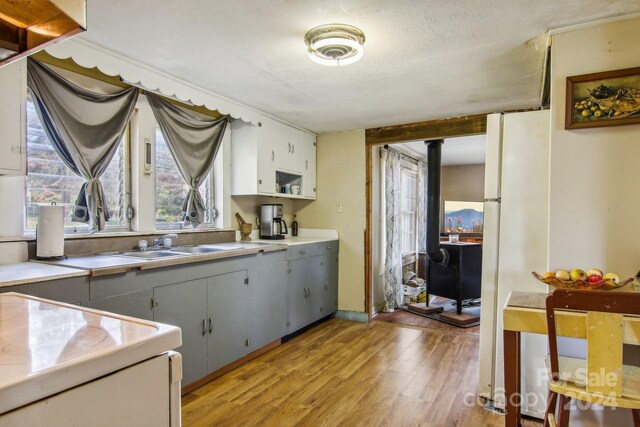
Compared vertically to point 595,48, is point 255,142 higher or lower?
lower

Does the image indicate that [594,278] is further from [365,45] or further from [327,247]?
[327,247]

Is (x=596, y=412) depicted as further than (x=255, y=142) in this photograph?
No

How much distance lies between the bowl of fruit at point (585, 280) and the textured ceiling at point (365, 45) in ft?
4.23

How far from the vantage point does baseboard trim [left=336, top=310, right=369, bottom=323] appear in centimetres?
421

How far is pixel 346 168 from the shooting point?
439 centimetres

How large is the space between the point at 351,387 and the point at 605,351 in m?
1.61

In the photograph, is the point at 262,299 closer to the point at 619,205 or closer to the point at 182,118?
the point at 182,118

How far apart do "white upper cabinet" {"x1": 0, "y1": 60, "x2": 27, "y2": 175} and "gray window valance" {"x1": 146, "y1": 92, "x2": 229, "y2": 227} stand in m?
0.96

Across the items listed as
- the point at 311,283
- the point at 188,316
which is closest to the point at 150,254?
the point at 188,316

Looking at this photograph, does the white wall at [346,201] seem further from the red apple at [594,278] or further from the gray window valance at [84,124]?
the red apple at [594,278]

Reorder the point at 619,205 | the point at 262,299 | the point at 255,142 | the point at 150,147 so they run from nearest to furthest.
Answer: the point at 619,205 → the point at 150,147 → the point at 262,299 → the point at 255,142

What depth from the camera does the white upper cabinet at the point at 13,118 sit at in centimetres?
181

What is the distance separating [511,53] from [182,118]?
8.03 feet

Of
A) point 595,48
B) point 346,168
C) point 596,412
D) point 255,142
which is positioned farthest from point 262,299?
point 595,48
